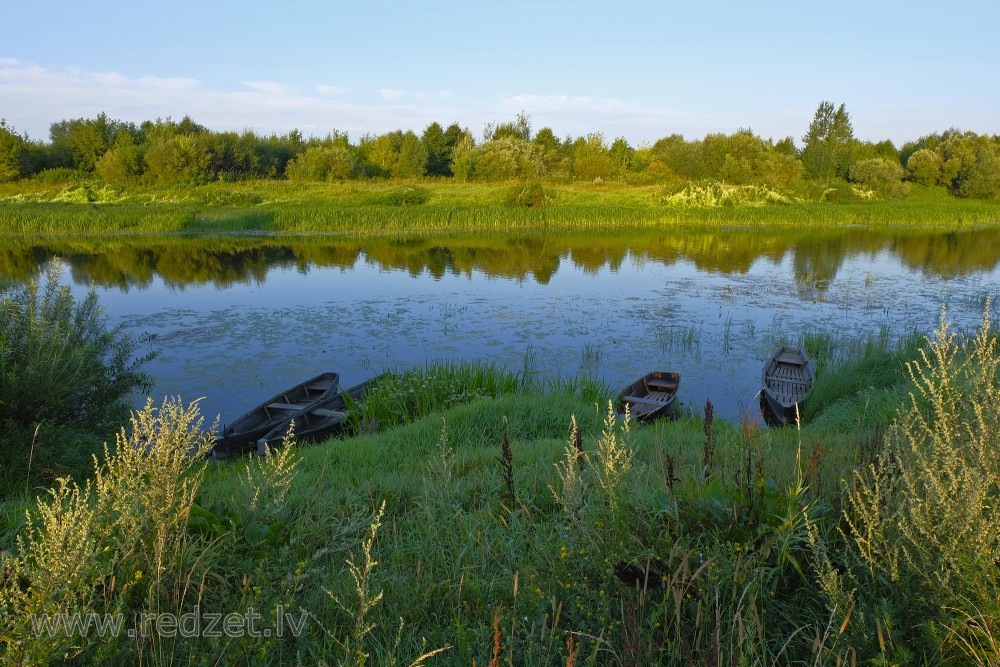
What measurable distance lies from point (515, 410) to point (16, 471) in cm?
538

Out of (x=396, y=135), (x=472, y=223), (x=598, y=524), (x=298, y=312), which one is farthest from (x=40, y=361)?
(x=396, y=135)

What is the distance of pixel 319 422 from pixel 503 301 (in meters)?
9.41

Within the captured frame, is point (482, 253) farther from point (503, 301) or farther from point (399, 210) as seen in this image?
point (399, 210)

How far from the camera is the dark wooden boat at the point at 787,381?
9195mm

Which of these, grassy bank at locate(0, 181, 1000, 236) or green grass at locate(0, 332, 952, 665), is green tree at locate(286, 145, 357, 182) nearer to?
grassy bank at locate(0, 181, 1000, 236)

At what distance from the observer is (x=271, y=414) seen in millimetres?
9031

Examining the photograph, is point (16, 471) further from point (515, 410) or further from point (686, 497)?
point (686, 497)

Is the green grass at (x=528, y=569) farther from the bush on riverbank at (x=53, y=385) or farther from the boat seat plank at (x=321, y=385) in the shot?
the boat seat plank at (x=321, y=385)

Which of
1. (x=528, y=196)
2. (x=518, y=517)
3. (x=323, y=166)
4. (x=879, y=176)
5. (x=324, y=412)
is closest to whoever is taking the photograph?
(x=518, y=517)

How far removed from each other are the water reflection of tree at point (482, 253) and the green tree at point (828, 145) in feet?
98.5

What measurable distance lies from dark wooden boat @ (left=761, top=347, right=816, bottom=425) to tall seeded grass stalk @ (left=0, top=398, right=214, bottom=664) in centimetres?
807

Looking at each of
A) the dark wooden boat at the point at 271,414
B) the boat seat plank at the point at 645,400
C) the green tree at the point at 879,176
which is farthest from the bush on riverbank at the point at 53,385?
the green tree at the point at 879,176

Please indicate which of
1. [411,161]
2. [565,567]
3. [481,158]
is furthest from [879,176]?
[565,567]

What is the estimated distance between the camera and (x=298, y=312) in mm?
16016
